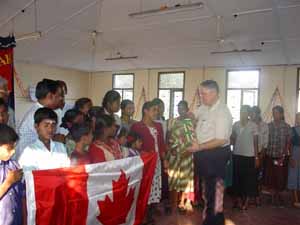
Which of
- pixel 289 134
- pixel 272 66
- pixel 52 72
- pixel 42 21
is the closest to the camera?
pixel 289 134

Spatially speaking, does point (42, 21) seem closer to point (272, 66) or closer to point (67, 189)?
point (67, 189)

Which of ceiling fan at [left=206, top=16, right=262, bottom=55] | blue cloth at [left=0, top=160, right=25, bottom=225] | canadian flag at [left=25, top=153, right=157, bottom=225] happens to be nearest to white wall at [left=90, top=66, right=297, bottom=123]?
ceiling fan at [left=206, top=16, right=262, bottom=55]

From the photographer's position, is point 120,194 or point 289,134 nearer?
point 120,194

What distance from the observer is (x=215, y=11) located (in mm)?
5898

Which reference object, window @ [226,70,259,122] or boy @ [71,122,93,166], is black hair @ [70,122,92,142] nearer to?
boy @ [71,122,93,166]

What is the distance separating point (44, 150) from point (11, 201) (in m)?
0.37

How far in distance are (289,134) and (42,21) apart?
517cm

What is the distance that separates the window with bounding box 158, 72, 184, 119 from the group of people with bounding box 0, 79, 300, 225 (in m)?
6.09

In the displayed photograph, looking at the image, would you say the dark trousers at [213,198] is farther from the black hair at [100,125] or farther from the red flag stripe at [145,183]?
the black hair at [100,125]

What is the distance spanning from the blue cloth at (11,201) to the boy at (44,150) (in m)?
0.10

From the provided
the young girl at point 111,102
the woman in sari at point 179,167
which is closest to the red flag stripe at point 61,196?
the young girl at point 111,102

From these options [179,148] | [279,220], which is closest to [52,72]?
[179,148]

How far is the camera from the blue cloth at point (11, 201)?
5.90 ft

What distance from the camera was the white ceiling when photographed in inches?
230
